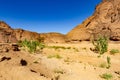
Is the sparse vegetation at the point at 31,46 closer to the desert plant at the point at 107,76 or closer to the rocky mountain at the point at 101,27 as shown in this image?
the desert plant at the point at 107,76

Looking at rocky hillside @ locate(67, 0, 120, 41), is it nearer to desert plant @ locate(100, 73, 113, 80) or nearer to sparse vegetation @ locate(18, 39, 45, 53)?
sparse vegetation @ locate(18, 39, 45, 53)

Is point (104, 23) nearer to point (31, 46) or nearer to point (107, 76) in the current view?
point (31, 46)

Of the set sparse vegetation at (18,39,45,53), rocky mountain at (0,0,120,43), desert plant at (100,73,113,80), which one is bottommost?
desert plant at (100,73,113,80)

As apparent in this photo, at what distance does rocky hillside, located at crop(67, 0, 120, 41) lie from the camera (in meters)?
46.1

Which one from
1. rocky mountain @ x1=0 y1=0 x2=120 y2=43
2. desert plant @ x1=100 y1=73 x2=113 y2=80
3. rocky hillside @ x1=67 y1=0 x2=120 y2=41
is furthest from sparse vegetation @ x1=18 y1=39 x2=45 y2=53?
rocky hillside @ x1=67 y1=0 x2=120 y2=41

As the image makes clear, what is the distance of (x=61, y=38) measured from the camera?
76.2 metres

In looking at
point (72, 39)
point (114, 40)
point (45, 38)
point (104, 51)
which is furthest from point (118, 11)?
point (45, 38)

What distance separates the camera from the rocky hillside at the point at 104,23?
46.1 m

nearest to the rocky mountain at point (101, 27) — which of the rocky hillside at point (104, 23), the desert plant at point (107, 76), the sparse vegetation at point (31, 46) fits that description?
the rocky hillside at point (104, 23)

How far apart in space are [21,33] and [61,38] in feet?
45.3

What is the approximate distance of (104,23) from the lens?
48000mm

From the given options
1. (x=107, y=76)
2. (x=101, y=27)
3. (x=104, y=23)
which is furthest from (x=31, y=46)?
(x=104, y=23)

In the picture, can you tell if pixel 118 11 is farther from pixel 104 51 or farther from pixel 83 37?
pixel 104 51

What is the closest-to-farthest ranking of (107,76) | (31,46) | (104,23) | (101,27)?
(107,76) < (31,46) < (104,23) < (101,27)
